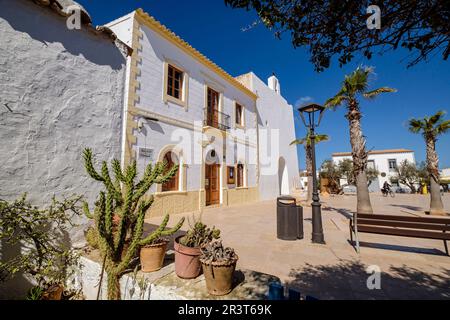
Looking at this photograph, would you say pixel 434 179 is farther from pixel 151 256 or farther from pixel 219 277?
pixel 151 256

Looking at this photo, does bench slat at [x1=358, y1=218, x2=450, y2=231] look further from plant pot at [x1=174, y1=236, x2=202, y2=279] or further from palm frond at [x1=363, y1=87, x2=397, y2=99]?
palm frond at [x1=363, y1=87, x2=397, y2=99]

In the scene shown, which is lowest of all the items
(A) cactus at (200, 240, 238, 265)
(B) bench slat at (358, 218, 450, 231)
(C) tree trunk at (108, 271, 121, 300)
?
(C) tree trunk at (108, 271, 121, 300)

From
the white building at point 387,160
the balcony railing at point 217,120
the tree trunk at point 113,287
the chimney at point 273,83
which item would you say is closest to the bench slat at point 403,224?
the tree trunk at point 113,287

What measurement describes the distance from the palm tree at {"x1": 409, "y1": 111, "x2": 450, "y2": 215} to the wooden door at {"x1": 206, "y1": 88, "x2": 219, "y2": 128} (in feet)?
32.4

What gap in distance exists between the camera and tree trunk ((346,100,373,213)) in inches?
315

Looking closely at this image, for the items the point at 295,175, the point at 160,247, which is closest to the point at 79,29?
the point at 160,247

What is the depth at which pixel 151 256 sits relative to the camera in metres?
2.73

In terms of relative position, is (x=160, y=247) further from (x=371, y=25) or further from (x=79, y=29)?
(x=79, y=29)

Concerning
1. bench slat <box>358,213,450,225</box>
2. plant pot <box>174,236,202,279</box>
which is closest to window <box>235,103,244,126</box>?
bench slat <box>358,213,450,225</box>

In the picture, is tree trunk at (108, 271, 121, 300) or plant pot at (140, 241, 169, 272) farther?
plant pot at (140, 241, 169, 272)

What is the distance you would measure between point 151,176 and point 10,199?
6.91 ft

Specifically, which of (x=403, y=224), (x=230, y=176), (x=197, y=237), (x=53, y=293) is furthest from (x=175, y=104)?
(x=403, y=224)

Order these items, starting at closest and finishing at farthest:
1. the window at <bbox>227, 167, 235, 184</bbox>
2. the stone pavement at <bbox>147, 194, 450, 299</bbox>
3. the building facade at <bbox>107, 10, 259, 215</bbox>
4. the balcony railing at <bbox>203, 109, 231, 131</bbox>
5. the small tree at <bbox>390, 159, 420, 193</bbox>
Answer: the stone pavement at <bbox>147, 194, 450, 299</bbox> < the building facade at <bbox>107, 10, 259, 215</bbox> < the balcony railing at <bbox>203, 109, 231, 131</bbox> < the window at <bbox>227, 167, 235, 184</bbox> < the small tree at <bbox>390, 159, 420, 193</bbox>

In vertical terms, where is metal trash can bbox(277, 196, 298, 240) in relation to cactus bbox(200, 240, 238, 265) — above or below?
below
